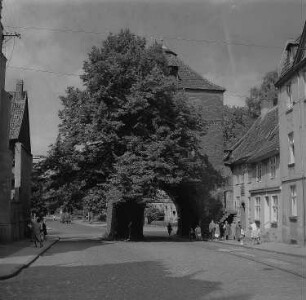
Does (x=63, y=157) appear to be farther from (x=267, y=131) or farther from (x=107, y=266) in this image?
(x=107, y=266)

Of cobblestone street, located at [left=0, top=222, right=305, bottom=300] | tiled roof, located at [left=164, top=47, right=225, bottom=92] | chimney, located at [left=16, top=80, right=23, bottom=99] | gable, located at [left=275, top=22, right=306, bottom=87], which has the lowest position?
cobblestone street, located at [left=0, top=222, right=305, bottom=300]

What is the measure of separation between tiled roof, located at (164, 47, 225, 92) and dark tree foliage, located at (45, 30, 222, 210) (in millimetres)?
15257

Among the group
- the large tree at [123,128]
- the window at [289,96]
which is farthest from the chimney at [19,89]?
the window at [289,96]

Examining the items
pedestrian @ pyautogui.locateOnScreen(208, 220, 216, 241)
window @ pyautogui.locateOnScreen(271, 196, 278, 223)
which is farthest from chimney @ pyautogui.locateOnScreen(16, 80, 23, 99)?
window @ pyautogui.locateOnScreen(271, 196, 278, 223)

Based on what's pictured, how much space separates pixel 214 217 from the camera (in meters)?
43.3

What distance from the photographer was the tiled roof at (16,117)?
1568 inches

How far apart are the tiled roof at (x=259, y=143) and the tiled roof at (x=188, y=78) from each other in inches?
358

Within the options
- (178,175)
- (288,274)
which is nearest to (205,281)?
(288,274)

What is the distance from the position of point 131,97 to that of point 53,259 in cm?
1600

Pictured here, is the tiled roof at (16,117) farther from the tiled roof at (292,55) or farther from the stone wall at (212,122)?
the tiled roof at (292,55)

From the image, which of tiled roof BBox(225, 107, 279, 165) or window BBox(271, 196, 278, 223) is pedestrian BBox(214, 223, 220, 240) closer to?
tiled roof BBox(225, 107, 279, 165)

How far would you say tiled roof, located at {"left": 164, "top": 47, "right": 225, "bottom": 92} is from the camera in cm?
5362

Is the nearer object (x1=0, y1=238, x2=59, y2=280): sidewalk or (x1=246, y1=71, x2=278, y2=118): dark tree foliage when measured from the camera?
(x1=0, y1=238, x2=59, y2=280): sidewalk

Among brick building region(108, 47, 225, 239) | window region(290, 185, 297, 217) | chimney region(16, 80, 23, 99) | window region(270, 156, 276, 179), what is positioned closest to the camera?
window region(290, 185, 297, 217)
